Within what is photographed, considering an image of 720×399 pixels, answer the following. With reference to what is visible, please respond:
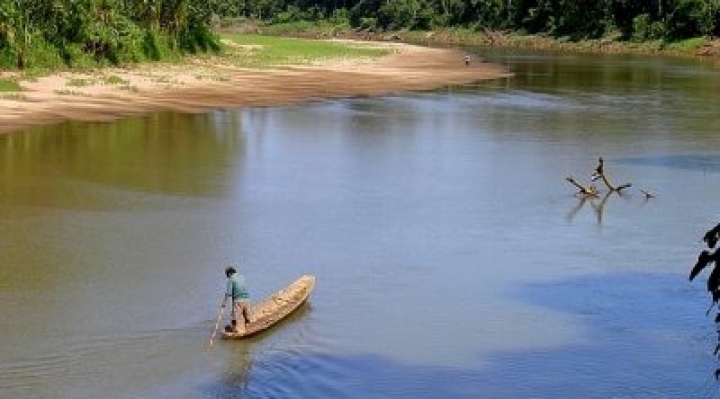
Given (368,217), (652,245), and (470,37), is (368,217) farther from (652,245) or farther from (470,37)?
(470,37)

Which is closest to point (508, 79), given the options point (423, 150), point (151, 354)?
point (423, 150)

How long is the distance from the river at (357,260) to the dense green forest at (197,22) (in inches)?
666

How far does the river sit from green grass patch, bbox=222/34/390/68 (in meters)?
38.2

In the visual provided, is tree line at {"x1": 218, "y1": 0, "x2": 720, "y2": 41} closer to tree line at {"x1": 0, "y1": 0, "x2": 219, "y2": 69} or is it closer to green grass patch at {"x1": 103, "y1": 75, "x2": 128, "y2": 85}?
tree line at {"x1": 0, "y1": 0, "x2": 219, "y2": 69}

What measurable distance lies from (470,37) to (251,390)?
5683 inches

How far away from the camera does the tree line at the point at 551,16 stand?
122938mm

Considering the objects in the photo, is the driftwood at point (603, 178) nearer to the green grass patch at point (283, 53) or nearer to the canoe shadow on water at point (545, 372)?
the canoe shadow on water at point (545, 372)

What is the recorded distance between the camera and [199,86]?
64938 mm

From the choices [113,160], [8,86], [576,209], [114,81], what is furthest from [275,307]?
[114,81]

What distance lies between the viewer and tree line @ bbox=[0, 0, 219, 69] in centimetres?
5994

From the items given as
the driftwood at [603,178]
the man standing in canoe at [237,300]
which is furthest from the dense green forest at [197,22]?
the man standing in canoe at [237,300]

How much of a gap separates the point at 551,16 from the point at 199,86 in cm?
9292

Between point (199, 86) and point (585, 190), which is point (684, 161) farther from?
point (199, 86)

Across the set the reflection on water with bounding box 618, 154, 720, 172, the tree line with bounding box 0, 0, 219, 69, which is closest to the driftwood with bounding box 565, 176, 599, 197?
the reflection on water with bounding box 618, 154, 720, 172
